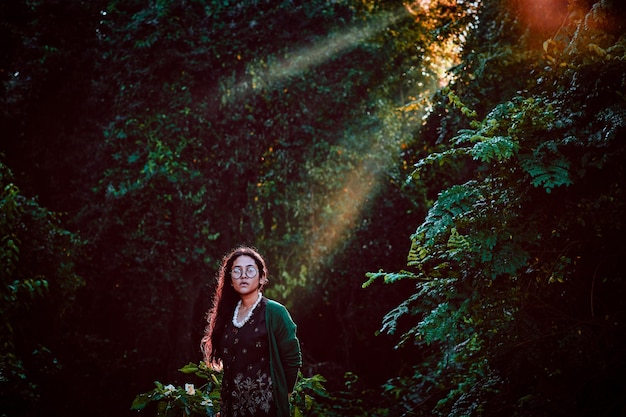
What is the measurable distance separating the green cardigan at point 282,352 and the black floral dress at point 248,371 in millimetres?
43

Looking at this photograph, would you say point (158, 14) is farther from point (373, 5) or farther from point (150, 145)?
point (373, 5)

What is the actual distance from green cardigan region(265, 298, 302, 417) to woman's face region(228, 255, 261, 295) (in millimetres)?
248

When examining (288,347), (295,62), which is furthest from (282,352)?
(295,62)

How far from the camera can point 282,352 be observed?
3.98 meters

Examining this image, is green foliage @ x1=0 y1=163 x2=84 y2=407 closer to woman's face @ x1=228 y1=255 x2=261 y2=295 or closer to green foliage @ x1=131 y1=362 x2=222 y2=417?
green foliage @ x1=131 y1=362 x2=222 y2=417

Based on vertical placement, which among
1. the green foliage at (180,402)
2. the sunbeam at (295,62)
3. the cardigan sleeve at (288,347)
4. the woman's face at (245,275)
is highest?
the sunbeam at (295,62)

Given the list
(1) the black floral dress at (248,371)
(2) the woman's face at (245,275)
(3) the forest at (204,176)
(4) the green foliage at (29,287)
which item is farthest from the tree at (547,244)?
(4) the green foliage at (29,287)

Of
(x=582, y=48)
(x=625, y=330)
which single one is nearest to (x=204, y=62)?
(x=582, y=48)

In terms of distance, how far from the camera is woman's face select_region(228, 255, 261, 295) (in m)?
4.23

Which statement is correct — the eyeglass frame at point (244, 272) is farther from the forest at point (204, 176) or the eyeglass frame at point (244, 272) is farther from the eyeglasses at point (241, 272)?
the forest at point (204, 176)

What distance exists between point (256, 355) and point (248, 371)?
0.12m

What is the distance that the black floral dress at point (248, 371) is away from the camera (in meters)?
3.86

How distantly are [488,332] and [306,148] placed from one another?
25.5ft

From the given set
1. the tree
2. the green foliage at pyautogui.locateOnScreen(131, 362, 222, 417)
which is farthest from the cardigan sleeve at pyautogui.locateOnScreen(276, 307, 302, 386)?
the green foliage at pyautogui.locateOnScreen(131, 362, 222, 417)
